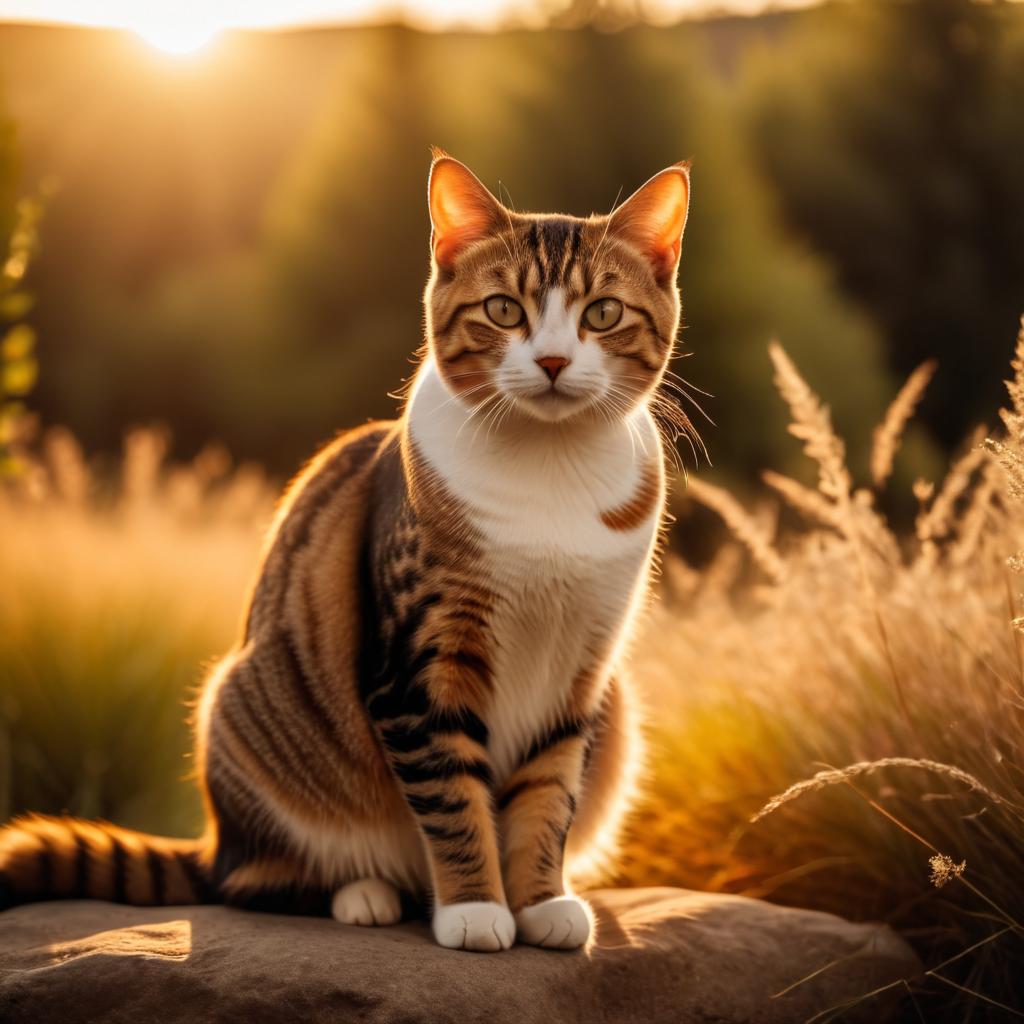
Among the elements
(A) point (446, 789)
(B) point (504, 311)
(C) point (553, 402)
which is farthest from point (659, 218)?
(A) point (446, 789)

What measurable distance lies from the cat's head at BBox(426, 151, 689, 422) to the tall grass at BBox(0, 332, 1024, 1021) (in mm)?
534

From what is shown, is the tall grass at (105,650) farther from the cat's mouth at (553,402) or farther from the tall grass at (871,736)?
the cat's mouth at (553,402)

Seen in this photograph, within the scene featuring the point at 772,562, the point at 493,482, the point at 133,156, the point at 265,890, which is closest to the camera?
the point at 493,482

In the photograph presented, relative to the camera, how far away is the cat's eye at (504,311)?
239cm

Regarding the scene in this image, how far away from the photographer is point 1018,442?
7.04 ft

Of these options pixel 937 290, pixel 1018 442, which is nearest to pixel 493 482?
pixel 1018 442

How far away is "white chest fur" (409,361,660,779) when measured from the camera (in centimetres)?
232

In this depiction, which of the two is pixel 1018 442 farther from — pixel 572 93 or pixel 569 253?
pixel 572 93

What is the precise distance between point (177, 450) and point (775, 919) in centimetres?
964

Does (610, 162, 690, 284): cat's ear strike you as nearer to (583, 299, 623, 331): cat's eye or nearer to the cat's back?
(583, 299, 623, 331): cat's eye

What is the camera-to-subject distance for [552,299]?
7.71ft

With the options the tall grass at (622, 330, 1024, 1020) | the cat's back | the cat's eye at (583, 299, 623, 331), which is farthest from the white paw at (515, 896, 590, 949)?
the cat's eye at (583, 299, 623, 331)

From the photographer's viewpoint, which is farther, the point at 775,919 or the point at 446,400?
the point at 775,919

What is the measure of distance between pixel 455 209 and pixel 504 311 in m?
0.28
